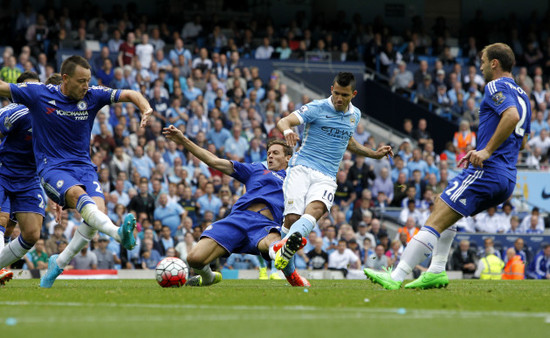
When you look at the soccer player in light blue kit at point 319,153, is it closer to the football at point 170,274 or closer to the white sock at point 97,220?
the football at point 170,274

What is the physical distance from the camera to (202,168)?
2266cm

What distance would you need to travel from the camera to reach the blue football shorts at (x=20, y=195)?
11.2m

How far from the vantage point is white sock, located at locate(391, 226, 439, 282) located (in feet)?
33.0

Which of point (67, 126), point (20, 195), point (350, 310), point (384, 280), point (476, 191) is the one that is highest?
point (67, 126)

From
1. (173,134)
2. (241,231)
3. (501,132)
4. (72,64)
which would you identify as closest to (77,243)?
(173,134)

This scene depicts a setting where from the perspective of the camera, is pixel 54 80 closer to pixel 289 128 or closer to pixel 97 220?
pixel 97 220

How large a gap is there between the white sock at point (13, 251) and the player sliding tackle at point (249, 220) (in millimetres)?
1992

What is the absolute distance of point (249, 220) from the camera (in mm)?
11469

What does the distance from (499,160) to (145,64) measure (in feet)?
A: 53.6

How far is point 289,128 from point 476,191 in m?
2.15

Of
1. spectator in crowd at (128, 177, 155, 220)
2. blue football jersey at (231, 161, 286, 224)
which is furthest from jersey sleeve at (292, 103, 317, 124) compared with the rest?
spectator in crowd at (128, 177, 155, 220)

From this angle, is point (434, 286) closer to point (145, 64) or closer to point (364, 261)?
point (364, 261)

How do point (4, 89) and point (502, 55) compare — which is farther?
point (502, 55)

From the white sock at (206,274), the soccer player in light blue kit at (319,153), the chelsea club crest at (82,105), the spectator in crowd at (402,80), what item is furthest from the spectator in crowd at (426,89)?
the chelsea club crest at (82,105)
